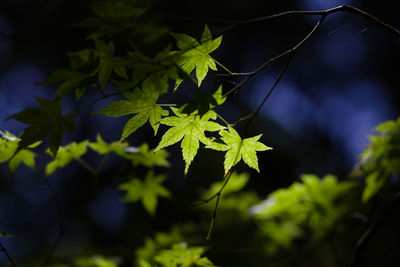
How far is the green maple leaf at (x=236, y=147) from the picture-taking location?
95 cm

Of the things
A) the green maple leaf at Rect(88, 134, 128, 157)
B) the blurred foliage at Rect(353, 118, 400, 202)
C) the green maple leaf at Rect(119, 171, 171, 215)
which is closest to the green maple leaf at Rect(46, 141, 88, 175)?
the green maple leaf at Rect(88, 134, 128, 157)

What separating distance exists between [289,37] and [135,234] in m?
4.80

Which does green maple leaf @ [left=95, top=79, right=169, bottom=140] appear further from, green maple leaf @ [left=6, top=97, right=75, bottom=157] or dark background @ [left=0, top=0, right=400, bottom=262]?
dark background @ [left=0, top=0, right=400, bottom=262]

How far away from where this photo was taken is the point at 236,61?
20.0 feet

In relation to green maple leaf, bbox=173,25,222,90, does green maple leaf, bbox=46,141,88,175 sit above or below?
below

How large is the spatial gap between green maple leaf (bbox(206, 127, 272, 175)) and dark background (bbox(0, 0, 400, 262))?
3766 mm

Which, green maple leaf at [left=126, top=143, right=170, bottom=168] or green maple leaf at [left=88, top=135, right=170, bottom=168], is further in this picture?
green maple leaf at [left=126, top=143, right=170, bottom=168]

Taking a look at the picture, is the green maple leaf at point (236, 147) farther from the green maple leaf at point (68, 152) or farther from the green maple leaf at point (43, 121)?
the green maple leaf at point (68, 152)

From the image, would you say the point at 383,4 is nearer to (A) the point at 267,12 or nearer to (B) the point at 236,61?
(A) the point at 267,12

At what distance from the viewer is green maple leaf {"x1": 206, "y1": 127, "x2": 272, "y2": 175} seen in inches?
37.6

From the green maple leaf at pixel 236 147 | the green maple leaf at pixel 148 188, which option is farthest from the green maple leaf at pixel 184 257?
the green maple leaf at pixel 148 188

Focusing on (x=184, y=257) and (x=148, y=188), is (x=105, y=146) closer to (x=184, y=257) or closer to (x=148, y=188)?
(x=184, y=257)

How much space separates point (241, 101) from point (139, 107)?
488cm

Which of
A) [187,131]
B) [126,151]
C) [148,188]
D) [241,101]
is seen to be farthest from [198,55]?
[241,101]
